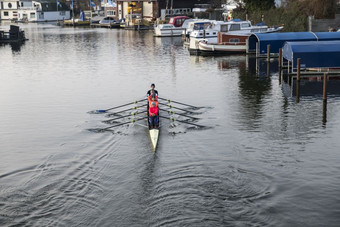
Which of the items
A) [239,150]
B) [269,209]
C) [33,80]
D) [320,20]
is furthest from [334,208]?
[320,20]

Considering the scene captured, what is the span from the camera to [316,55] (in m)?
51.1

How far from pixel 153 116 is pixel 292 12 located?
5824 centimetres

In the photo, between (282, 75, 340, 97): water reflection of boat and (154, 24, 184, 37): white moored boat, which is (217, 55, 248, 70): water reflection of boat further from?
(154, 24, 184, 37): white moored boat

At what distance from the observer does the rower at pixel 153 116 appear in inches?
1303

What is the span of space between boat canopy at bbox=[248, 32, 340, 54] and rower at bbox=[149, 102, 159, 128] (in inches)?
1378

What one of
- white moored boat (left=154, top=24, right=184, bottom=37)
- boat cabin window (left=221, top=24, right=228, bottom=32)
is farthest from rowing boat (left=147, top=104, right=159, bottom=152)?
white moored boat (left=154, top=24, right=184, bottom=37)

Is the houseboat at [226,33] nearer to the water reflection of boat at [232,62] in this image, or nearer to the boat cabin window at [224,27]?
the boat cabin window at [224,27]

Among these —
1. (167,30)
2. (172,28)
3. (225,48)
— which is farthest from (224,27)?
(172,28)

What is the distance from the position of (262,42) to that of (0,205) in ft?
169

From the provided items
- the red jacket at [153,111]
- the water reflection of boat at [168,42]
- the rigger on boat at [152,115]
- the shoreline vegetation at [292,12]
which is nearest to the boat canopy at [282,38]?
the shoreline vegetation at [292,12]

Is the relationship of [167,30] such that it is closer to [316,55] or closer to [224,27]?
[224,27]

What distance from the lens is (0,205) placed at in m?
22.9

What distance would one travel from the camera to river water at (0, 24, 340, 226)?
867 inches

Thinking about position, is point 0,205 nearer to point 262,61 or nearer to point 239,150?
point 239,150
